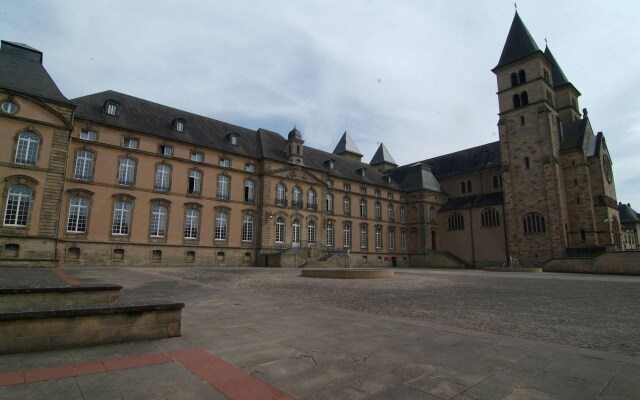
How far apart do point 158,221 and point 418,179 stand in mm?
37443

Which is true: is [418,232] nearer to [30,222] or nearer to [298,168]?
[298,168]

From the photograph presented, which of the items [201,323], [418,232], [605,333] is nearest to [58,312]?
[201,323]

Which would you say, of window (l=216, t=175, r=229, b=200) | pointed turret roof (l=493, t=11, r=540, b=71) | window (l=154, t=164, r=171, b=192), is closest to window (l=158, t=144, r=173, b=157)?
window (l=154, t=164, r=171, b=192)

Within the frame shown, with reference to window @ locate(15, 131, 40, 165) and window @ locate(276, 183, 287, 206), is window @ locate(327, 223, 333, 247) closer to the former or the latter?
window @ locate(276, 183, 287, 206)

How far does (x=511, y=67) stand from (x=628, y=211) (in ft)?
155

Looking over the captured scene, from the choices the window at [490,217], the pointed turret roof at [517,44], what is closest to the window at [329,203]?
the window at [490,217]

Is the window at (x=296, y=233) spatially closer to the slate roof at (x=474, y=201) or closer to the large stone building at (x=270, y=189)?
the large stone building at (x=270, y=189)

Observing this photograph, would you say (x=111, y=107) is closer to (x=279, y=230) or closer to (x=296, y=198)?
(x=279, y=230)

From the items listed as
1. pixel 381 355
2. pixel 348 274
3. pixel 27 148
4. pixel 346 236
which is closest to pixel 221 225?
pixel 27 148

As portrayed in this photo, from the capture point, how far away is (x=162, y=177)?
3134cm

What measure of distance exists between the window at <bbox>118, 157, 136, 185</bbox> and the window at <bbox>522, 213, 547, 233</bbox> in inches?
1626

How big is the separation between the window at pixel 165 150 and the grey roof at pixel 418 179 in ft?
115

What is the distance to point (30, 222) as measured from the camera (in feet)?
77.4

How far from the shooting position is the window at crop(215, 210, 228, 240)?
3394 centimetres
